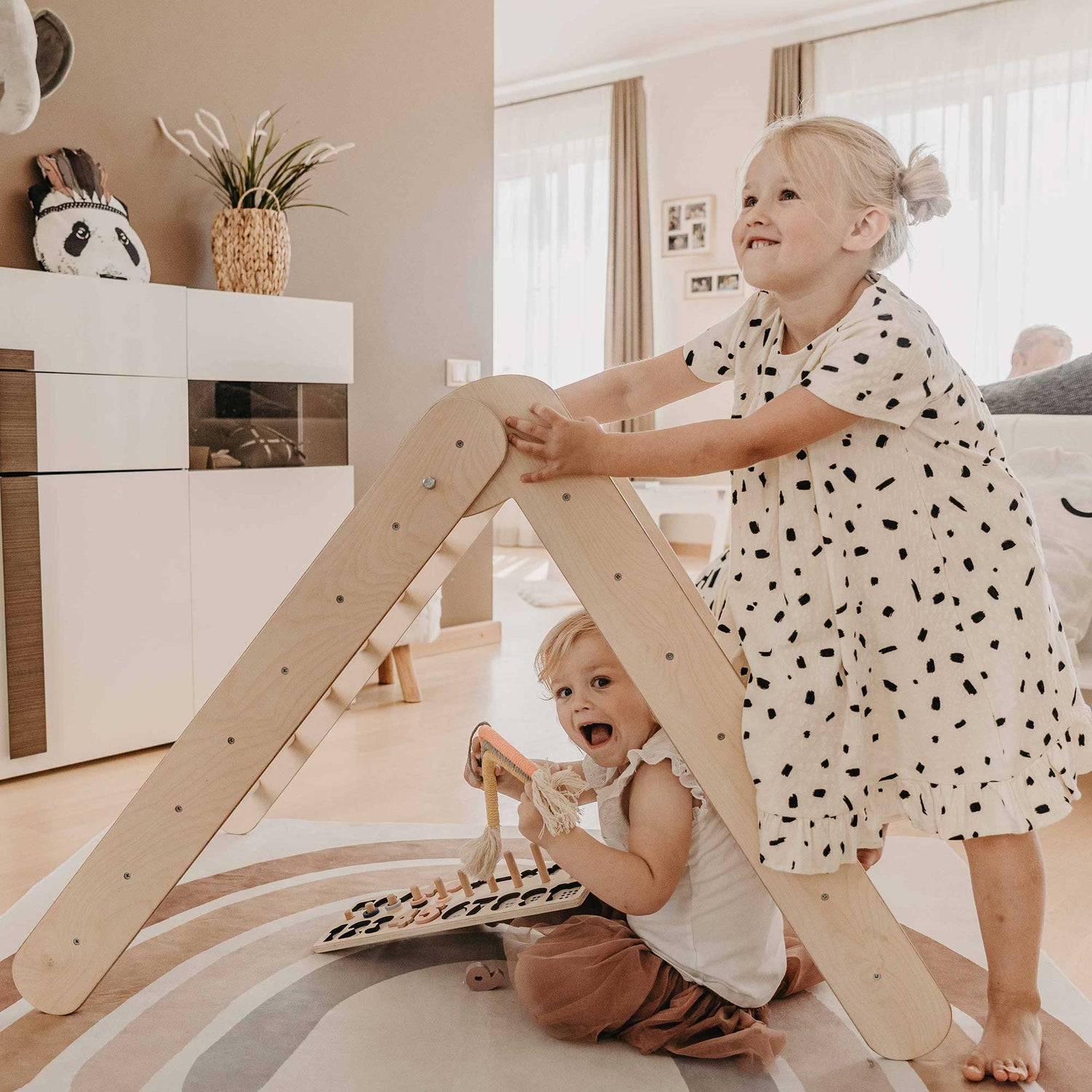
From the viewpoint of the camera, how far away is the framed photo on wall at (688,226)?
592 cm

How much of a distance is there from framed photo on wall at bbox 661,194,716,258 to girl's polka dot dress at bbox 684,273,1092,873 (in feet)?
16.1

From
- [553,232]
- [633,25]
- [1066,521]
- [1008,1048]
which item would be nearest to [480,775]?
[1008,1048]

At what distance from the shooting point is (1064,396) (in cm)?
265

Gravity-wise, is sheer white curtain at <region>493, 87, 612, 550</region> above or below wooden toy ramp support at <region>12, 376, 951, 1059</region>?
above

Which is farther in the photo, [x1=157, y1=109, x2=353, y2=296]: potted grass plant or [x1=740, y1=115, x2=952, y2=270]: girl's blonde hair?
[x1=157, y1=109, x2=353, y2=296]: potted grass plant

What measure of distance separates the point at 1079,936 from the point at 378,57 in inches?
117

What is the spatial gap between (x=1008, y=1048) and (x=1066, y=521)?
1.40 metres

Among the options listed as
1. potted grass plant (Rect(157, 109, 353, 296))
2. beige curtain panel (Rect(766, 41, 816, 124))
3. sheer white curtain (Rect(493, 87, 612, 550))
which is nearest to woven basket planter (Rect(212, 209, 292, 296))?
potted grass plant (Rect(157, 109, 353, 296))

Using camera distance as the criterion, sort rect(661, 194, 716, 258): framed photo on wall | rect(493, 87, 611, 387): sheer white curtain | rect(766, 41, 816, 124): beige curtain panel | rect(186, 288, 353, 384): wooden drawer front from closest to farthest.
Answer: rect(186, 288, 353, 384): wooden drawer front, rect(766, 41, 816, 124): beige curtain panel, rect(661, 194, 716, 258): framed photo on wall, rect(493, 87, 611, 387): sheer white curtain

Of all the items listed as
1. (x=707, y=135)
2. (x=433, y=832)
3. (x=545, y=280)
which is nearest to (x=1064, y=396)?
(x=433, y=832)

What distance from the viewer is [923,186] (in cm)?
122

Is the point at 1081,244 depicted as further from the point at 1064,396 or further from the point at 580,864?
the point at 580,864

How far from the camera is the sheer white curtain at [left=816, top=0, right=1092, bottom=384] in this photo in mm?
4707

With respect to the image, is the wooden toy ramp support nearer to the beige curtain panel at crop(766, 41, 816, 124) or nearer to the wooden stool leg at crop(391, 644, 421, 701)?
the wooden stool leg at crop(391, 644, 421, 701)
